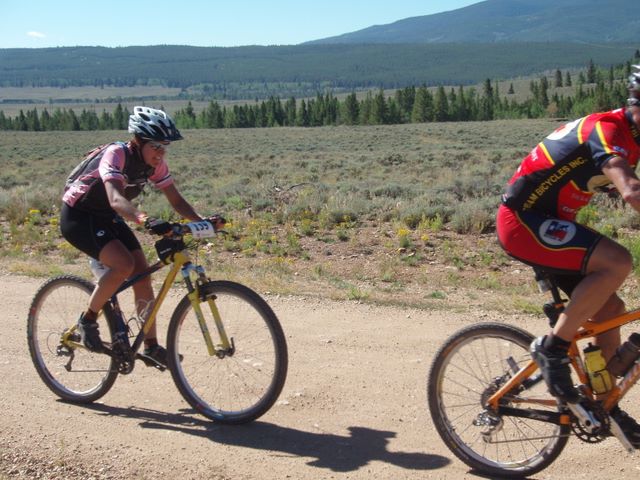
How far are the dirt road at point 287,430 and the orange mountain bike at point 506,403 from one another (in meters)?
0.16

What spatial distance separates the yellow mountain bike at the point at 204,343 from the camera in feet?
15.5

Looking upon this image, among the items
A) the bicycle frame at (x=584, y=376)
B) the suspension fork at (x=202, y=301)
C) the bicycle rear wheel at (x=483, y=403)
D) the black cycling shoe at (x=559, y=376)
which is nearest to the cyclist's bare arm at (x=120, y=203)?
the suspension fork at (x=202, y=301)

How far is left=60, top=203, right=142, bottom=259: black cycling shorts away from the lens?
5043mm

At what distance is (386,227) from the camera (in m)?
13.5

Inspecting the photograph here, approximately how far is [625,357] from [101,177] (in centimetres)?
323

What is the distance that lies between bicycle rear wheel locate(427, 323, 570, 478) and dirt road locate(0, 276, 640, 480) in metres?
0.13

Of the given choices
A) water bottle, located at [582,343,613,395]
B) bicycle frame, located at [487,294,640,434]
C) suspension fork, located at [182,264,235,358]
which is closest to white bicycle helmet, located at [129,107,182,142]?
suspension fork, located at [182,264,235,358]

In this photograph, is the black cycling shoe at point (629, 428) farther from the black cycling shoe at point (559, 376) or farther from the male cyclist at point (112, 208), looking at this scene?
the male cyclist at point (112, 208)

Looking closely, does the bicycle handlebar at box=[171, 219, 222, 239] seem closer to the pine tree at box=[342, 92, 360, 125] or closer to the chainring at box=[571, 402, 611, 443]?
the chainring at box=[571, 402, 611, 443]

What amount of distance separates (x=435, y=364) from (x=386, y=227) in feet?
30.8

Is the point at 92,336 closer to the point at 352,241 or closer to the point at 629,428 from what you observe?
the point at 629,428

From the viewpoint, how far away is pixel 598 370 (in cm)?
368

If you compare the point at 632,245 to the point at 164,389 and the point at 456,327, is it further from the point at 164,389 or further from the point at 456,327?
the point at 164,389

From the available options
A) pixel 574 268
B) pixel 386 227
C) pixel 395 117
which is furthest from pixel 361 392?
pixel 395 117
